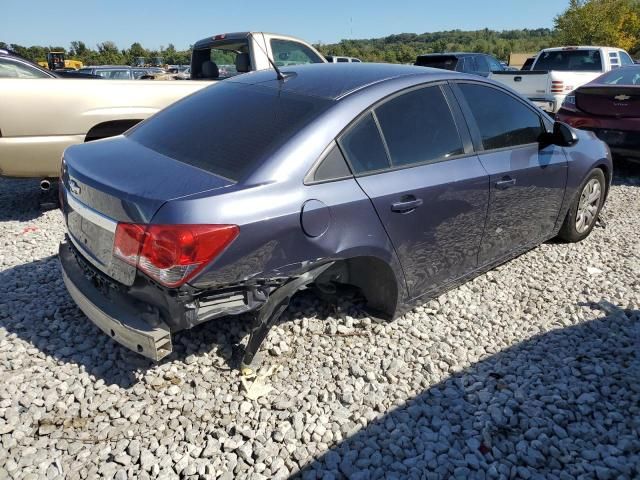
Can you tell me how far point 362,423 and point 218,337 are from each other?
107 cm

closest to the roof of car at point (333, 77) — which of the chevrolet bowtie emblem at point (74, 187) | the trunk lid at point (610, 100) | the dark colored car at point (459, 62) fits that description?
the chevrolet bowtie emblem at point (74, 187)

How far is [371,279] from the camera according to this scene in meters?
3.04

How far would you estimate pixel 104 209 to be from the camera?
2.41 metres

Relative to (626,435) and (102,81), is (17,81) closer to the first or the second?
(102,81)

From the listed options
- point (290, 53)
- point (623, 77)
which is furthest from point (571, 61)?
point (290, 53)

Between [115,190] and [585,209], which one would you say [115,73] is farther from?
[115,190]

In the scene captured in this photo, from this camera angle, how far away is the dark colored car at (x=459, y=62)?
12867 millimetres

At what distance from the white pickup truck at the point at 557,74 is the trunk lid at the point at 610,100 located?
2154mm

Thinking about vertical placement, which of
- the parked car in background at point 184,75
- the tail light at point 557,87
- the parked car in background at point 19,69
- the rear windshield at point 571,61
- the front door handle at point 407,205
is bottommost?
the parked car in background at point 184,75

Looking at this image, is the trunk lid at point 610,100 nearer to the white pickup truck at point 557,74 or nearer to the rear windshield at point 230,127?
the white pickup truck at point 557,74

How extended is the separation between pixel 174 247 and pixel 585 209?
405cm

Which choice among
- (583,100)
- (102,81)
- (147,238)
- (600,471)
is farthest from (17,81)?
(583,100)

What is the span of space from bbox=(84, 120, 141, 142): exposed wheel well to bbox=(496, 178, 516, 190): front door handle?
393 cm

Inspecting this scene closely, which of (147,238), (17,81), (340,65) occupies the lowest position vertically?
(147,238)
